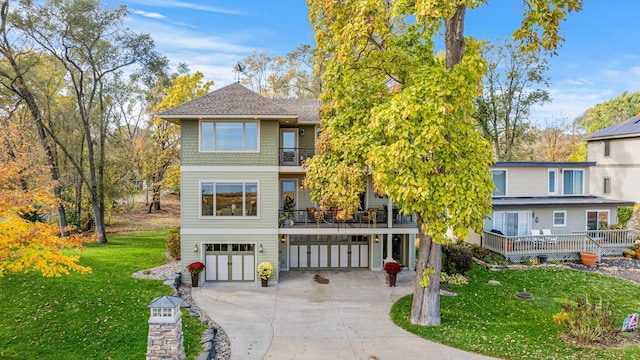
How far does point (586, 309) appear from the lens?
10.0m

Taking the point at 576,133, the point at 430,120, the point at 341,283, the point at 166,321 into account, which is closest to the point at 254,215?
the point at 341,283

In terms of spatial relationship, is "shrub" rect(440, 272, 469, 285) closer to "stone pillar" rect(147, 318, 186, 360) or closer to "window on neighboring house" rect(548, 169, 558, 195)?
"stone pillar" rect(147, 318, 186, 360)

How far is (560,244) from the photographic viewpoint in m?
19.0

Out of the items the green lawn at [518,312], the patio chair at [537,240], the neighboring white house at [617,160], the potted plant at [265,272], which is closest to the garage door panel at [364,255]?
the green lawn at [518,312]

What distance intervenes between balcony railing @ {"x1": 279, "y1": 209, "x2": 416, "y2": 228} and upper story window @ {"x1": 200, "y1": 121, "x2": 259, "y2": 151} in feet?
11.6

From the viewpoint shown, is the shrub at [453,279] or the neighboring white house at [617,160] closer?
the shrub at [453,279]

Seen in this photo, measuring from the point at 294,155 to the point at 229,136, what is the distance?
3143mm

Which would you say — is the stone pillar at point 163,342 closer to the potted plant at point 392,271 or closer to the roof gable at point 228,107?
the roof gable at point 228,107

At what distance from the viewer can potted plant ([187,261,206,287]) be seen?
47.5 feet

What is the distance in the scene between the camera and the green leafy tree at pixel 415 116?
29.7 ft

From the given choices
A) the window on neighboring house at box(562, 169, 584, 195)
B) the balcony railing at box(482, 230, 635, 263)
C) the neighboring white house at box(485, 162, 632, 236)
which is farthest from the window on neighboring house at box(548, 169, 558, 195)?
the balcony railing at box(482, 230, 635, 263)

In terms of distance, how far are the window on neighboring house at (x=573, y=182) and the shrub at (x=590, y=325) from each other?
45.5 ft

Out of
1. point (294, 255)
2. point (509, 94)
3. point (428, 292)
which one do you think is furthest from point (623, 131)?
point (294, 255)

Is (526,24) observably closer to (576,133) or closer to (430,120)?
(430,120)
